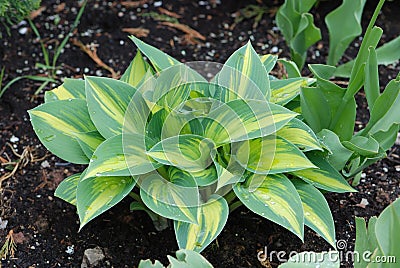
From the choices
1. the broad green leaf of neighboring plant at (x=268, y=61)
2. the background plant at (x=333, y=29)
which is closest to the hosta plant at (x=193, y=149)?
the broad green leaf of neighboring plant at (x=268, y=61)

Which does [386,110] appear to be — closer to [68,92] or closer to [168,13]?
[68,92]

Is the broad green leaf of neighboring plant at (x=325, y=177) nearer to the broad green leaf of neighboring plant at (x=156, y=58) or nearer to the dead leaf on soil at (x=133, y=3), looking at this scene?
the broad green leaf of neighboring plant at (x=156, y=58)

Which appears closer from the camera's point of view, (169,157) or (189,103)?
(169,157)

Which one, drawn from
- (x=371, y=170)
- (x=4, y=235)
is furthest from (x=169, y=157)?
(x=371, y=170)

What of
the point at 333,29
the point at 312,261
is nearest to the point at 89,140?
the point at 312,261

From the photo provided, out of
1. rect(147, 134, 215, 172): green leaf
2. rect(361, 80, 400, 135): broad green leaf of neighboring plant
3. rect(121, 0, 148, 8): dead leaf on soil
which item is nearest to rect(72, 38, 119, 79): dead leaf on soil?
rect(121, 0, 148, 8): dead leaf on soil

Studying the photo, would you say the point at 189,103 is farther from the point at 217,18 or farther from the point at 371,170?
the point at 217,18
